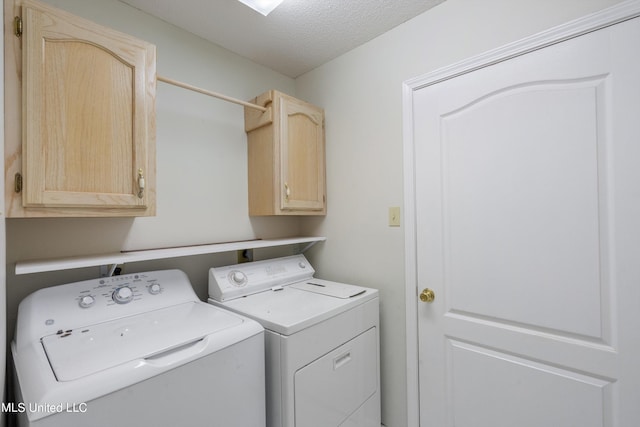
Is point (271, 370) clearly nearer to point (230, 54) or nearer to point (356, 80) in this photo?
point (356, 80)

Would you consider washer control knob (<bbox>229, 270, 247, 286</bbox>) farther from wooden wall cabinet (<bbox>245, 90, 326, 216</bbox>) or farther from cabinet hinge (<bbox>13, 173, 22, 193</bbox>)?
cabinet hinge (<bbox>13, 173, 22, 193</bbox>)

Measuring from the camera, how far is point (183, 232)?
1.66 m

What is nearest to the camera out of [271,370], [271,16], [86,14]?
[271,370]

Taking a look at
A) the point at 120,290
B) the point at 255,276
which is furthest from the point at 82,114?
the point at 255,276

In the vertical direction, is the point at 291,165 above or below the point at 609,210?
above

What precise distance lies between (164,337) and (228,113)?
1374 millimetres

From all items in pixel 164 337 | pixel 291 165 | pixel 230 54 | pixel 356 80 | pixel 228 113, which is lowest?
pixel 164 337

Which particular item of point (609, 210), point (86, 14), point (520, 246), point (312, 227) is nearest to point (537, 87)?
point (609, 210)

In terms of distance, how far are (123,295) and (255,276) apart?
25.7 inches

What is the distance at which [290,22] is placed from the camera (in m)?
1.65

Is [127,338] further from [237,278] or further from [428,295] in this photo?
[428,295]

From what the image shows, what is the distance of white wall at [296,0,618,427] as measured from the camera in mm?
1433

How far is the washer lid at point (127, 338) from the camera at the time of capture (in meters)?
0.87

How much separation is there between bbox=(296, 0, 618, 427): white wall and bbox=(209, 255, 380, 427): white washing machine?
14 cm
